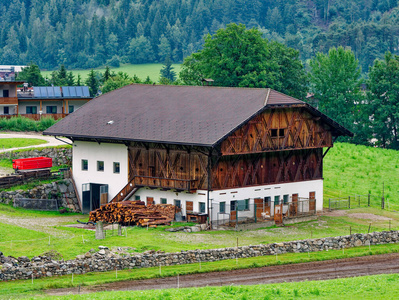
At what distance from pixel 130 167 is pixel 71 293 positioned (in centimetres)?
2791

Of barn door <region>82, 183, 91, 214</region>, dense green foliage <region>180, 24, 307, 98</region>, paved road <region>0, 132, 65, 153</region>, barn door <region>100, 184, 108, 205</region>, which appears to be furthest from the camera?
dense green foliage <region>180, 24, 307, 98</region>

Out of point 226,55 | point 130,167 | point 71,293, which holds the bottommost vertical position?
point 71,293

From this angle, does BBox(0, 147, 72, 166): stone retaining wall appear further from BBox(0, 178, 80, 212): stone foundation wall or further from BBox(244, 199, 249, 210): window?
BBox(244, 199, 249, 210): window

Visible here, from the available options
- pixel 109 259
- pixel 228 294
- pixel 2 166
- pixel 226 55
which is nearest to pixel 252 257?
pixel 109 259

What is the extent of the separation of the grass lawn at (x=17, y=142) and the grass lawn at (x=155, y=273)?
40.0 meters

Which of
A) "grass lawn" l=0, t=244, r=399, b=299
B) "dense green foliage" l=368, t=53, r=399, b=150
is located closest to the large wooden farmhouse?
"grass lawn" l=0, t=244, r=399, b=299

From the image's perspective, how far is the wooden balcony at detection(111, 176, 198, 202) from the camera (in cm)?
7069

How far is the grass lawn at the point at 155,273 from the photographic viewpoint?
47344 mm

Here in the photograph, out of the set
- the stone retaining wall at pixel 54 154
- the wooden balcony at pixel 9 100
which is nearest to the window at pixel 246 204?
the stone retaining wall at pixel 54 154

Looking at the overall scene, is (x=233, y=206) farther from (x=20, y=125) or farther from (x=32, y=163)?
Answer: (x=20, y=125)

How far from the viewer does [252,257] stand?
192 feet

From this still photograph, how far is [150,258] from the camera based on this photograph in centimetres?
5503

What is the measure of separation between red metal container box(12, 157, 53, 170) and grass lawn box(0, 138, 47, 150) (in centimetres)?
1047

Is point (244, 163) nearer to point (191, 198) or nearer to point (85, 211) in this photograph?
point (191, 198)
